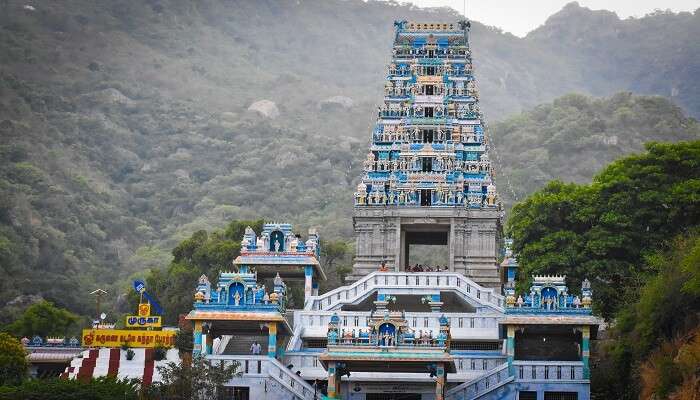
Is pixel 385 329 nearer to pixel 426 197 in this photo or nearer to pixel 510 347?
pixel 510 347

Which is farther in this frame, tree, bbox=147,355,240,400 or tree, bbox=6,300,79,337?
tree, bbox=6,300,79,337

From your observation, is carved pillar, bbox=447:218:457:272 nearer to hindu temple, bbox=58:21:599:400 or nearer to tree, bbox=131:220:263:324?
hindu temple, bbox=58:21:599:400

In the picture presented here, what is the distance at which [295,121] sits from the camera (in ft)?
531

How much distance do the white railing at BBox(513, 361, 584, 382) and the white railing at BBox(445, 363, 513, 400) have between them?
0.47 meters

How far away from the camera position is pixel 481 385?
163 feet

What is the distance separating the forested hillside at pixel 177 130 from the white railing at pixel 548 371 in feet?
142

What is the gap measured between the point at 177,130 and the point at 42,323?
273ft

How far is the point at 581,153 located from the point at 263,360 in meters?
78.3

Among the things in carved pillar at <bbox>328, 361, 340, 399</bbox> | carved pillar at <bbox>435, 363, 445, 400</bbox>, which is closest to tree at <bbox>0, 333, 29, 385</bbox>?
carved pillar at <bbox>328, 361, 340, 399</bbox>

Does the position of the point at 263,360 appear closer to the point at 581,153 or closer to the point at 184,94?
the point at 581,153

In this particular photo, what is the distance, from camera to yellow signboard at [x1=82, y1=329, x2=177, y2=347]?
5590 cm

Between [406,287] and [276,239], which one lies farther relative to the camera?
[276,239]

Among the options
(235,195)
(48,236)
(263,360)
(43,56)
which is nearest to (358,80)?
(43,56)

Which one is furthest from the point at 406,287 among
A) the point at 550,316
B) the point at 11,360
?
the point at 11,360
